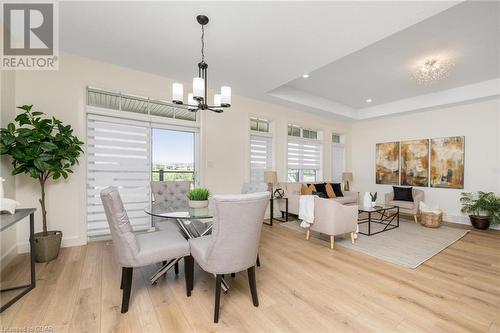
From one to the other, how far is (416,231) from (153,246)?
16.0 ft

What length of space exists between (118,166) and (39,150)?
1104mm

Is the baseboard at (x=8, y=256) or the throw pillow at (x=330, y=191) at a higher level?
the throw pillow at (x=330, y=191)

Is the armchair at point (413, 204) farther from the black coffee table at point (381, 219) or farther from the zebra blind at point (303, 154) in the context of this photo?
the zebra blind at point (303, 154)

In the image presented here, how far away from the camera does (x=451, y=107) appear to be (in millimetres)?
5352

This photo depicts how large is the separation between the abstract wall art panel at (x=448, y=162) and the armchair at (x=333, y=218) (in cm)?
374

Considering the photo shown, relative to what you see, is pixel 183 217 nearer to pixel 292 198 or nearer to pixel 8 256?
pixel 8 256

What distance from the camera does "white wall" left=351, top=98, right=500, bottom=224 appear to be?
4797 millimetres

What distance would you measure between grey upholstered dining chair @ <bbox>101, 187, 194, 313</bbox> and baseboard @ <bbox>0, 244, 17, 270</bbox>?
6.05 ft

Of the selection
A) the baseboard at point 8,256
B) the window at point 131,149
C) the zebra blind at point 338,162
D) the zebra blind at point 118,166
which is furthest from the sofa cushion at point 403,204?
the baseboard at point 8,256

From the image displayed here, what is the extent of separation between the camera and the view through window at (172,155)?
13.3 ft

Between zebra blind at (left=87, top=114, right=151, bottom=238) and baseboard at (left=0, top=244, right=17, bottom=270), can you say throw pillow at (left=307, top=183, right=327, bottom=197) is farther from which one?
baseboard at (left=0, top=244, right=17, bottom=270)

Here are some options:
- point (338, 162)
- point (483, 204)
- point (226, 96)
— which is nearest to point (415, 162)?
point (483, 204)

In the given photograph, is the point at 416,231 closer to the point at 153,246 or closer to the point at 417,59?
the point at 417,59

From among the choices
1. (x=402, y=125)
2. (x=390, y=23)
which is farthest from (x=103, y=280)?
(x=402, y=125)
